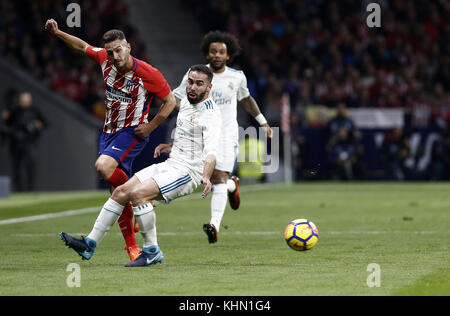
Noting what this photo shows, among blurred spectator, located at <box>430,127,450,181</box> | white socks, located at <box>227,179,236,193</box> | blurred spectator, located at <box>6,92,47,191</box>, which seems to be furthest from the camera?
blurred spectator, located at <box>430,127,450,181</box>

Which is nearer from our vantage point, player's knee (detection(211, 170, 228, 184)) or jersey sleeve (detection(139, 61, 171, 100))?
jersey sleeve (detection(139, 61, 171, 100))

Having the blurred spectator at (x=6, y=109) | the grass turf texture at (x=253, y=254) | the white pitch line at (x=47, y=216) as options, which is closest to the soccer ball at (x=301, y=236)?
the grass turf texture at (x=253, y=254)

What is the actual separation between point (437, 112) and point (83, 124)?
9.70 m

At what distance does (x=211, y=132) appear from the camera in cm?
830

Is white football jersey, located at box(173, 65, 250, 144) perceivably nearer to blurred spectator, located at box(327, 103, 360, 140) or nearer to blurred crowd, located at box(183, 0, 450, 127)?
blurred spectator, located at box(327, 103, 360, 140)

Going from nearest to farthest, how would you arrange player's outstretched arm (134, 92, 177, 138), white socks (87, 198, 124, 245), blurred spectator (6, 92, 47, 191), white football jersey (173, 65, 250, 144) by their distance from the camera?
white socks (87, 198, 124, 245) → player's outstretched arm (134, 92, 177, 138) → white football jersey (173, 65, 250, 144) → blurred spectator (6, 92, 47, 191)

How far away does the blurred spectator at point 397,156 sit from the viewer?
81.2 feet

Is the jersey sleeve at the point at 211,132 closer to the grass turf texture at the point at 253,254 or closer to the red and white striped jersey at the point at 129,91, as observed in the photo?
the red and white striped jersey at the point at 129,91

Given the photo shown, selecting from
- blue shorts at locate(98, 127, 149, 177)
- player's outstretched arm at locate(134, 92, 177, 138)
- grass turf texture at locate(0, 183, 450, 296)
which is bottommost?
grass turf texture at locate(0, 183, 450, 296)

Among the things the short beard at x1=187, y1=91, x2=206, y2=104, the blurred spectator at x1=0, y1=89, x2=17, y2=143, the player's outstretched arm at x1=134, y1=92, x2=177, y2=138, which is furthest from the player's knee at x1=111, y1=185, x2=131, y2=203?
the blurred spectator at x1=0, y1=89, x2=17, y2=143

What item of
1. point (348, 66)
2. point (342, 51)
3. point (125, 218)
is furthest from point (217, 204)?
point (342, 51)

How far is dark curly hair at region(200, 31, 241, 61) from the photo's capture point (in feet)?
34.5

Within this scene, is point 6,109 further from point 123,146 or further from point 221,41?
point 123,146
